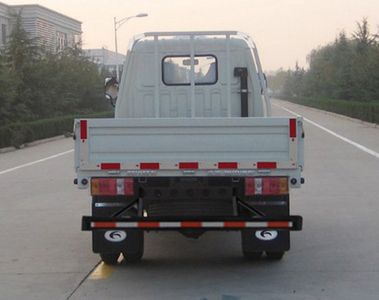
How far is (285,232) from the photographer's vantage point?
6367mm

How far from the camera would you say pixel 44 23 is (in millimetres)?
63781

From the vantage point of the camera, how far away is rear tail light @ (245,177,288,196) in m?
6.23

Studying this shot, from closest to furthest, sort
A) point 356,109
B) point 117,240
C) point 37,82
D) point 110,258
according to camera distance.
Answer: point 117,240
point 110,258
point 37,82
point 356,109

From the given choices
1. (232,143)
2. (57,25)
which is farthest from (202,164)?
(57,25)

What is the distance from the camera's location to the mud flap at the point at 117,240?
6496 mm

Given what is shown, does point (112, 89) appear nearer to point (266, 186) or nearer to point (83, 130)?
point (83, 130)

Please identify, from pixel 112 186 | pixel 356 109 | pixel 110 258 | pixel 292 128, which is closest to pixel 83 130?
pixel 112 186

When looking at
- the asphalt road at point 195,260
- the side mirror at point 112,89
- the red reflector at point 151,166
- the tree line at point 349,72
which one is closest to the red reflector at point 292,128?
the red reflector at point 151,166

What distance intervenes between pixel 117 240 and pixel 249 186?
4.57 ft

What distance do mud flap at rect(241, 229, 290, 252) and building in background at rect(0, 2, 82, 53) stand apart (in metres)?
50.3

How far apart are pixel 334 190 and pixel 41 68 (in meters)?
24.2

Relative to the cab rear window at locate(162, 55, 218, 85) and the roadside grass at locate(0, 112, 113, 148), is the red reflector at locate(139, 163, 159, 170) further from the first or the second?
the roadside grass at locate(0, 112, 113, 148)

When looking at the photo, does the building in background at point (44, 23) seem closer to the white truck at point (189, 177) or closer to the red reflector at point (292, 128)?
the white truck at point (189, 177)

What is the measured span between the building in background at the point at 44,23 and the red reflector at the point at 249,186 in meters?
50.3
